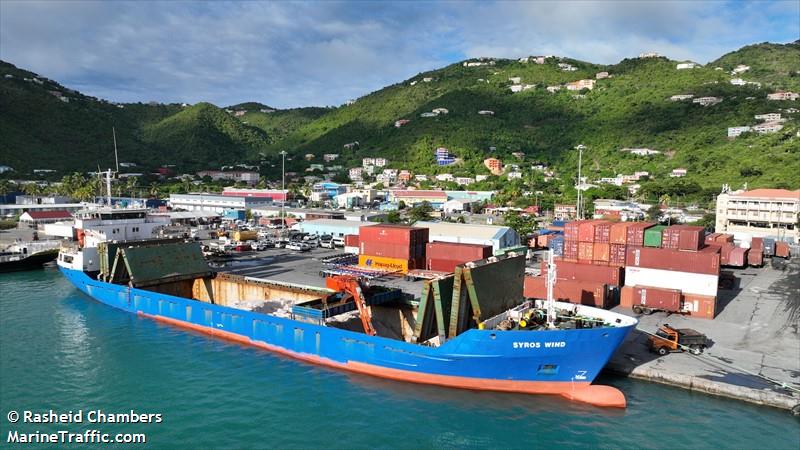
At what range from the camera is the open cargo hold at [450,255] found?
132 ft

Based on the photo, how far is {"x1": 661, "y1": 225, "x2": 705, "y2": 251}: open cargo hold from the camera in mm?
31422

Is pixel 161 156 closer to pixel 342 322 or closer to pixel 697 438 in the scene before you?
pixel 342 322

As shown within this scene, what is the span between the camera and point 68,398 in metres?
19.7

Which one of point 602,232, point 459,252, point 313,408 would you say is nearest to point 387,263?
point 459,252

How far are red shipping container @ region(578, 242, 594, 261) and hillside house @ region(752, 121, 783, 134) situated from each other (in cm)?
11052

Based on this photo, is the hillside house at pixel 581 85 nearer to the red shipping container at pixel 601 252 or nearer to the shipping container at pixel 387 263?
the shipping container at pixel 387 263

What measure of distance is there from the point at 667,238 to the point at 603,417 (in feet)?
58.7

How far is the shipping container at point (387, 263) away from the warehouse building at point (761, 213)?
4711 cm

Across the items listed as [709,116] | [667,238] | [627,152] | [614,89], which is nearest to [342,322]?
[667,238]

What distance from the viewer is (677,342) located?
76.1 feet

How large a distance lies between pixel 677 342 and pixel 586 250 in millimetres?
11211

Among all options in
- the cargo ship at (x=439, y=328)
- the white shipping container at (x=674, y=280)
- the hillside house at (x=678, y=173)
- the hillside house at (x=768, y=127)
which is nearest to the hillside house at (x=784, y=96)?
the hillside house at (x=768, y=127)

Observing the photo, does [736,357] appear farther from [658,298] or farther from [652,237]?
[652,237]

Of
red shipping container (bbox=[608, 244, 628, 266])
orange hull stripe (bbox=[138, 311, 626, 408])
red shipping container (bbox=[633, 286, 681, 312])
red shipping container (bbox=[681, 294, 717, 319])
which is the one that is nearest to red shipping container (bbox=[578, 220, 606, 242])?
red shipping container (bbox=[608, 244, 628, 266])
